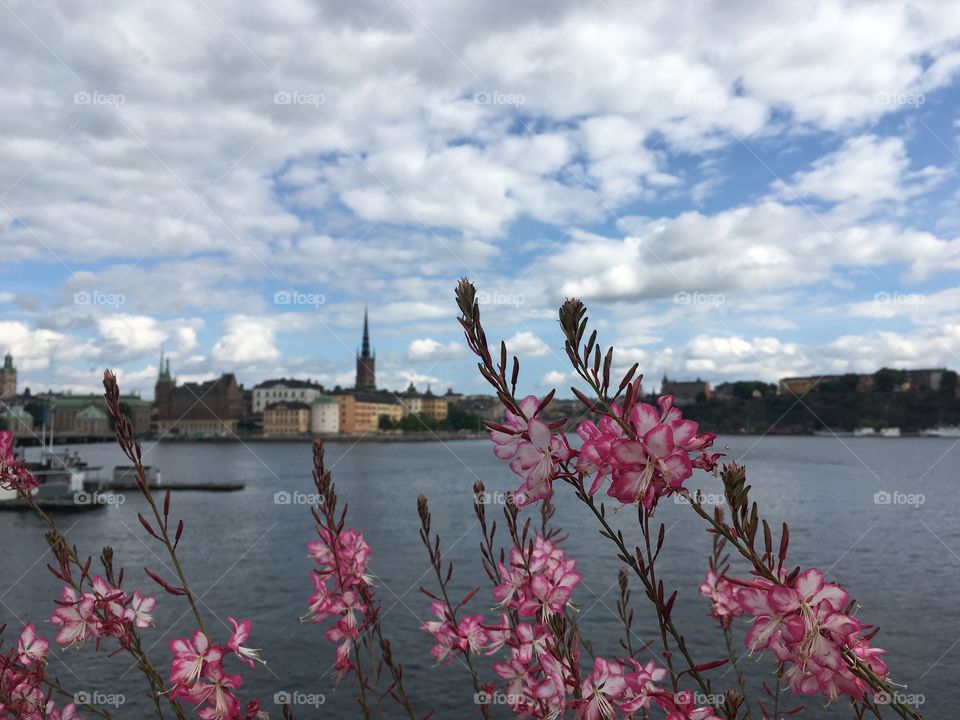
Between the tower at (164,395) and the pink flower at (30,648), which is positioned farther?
the tower at (164,395)

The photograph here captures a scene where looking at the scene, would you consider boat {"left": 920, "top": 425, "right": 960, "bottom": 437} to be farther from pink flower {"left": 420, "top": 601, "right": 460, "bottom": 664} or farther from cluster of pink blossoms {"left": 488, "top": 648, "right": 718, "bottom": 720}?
cluster of pink blossoms {"left": 488, "top": 648, "right": 718, "bottom": 720}

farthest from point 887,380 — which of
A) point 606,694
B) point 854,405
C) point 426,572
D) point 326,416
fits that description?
point 606,694

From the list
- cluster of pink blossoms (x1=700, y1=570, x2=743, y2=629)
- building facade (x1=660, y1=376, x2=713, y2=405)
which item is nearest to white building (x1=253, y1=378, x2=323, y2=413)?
building facade (x1=660, y1=376, x2=713, y2=405)

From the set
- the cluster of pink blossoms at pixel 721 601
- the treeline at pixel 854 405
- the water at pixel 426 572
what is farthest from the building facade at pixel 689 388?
the cluster of pink blossoms at pixel 721 601

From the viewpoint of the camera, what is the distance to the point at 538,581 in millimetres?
2371

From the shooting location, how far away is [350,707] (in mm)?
12008

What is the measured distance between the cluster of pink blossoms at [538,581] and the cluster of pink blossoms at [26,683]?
1.82m

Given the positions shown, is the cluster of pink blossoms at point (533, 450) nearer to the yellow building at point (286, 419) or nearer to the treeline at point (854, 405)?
the treeline at point (854, 405)

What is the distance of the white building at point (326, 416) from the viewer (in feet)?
397

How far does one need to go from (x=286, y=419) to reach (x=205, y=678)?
12778 cm

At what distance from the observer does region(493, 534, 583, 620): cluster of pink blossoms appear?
234 cm

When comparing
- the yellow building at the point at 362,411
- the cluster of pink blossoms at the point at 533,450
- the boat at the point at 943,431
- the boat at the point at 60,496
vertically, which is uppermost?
the cluster of pink blossoms at the point at 533,450

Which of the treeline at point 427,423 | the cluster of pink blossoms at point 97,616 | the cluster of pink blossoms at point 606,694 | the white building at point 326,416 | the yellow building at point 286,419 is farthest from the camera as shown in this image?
the treeline at point 427,423

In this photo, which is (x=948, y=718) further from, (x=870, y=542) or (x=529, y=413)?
(x=870, y=542)
